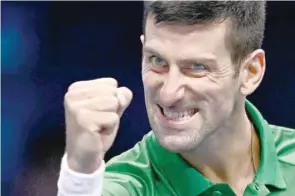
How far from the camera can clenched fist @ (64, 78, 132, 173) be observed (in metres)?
0.97

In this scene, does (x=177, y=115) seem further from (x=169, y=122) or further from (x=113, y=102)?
(x=113, y=102)

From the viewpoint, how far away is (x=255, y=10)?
1250mm

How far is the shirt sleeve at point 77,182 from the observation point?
101 cm

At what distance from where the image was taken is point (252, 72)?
1.28 metres

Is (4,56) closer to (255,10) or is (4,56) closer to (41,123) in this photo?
(41,123)

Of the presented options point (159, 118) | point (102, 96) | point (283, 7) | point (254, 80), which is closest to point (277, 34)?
point (283, 7)

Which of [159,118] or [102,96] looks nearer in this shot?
[102,96]

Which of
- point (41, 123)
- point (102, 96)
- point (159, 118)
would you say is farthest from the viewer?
point (41, 123)

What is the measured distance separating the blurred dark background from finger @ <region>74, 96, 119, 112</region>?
806 mm

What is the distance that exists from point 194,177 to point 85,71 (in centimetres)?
66

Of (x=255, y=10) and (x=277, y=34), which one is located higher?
(x=255, y=10)

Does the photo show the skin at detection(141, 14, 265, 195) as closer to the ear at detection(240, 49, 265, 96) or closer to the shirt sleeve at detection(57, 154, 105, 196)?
the ear at detection(240, 49, 265, 96)

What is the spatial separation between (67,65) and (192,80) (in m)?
0.73

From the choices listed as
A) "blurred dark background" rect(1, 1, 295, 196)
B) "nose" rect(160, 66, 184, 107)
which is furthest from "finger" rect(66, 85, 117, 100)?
"blurred dark background" rect(1, 1, 295, 196)
